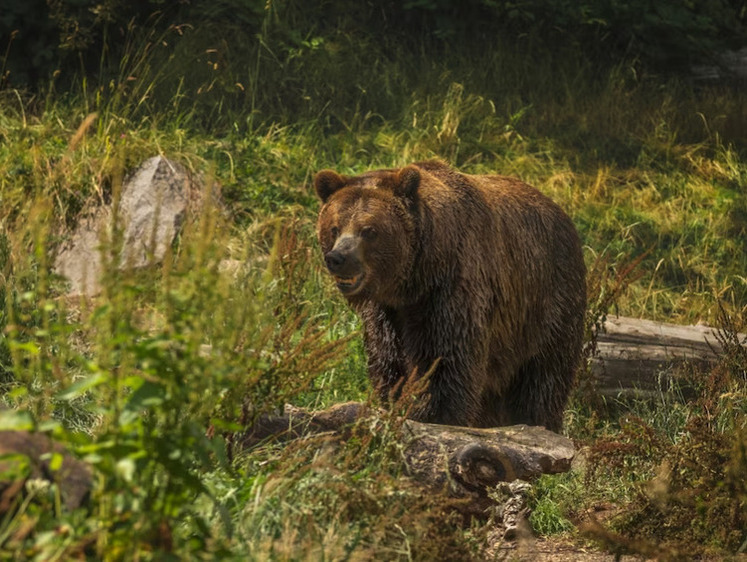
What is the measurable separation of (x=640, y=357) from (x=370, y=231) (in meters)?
2.77

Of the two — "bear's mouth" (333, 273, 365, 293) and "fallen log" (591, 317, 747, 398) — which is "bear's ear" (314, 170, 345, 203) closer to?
"bear's mouth" (333, 273, 365, 293)

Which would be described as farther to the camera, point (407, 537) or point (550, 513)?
point (550, 513)

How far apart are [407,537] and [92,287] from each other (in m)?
5.10

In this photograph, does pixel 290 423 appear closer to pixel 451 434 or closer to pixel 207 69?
pixel 451 434

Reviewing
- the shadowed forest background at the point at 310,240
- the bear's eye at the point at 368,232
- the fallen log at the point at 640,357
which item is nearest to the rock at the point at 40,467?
the shadowed forest background at the point at 310,240

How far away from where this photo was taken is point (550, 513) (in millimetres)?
5641

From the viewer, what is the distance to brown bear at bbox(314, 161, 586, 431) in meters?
5.53

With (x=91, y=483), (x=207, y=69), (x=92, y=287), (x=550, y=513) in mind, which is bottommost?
(x=550, y=513)

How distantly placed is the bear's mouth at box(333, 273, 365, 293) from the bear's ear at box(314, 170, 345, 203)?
0.58m

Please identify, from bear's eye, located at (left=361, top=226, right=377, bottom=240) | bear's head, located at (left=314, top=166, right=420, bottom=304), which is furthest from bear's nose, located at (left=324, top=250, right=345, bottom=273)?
bear's eye, located at (left=361, top=226, right=377, bottom=240)

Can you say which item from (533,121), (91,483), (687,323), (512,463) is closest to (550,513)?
(512,463)

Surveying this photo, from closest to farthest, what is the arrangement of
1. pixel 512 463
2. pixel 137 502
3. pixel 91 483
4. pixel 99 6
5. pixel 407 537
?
pixel 137 502
pixel 91 483
pixel 407 537
pixel 512 463
pixel 99 6

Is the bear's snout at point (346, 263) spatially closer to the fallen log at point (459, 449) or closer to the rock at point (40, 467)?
the fallen log at point (459, 449)

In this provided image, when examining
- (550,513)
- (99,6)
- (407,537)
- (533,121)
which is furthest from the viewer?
(533,121)
